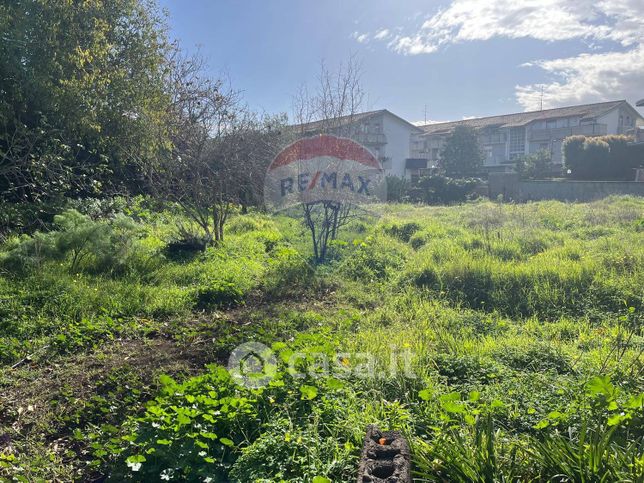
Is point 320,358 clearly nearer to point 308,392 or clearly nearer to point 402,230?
point 308,392

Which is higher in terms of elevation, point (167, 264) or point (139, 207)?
point (139, 207)

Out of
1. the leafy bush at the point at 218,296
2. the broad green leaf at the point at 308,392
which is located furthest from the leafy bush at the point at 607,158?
the broad green leaf at the point at 308,392

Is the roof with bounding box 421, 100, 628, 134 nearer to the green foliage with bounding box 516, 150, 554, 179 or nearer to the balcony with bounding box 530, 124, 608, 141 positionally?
the balcony with bounding box 530, 124, 608, 141

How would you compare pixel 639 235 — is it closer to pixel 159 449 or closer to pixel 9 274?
pixel 159 449

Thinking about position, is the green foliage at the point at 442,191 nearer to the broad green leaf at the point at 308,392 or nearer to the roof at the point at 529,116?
the roof at the point at 529,116

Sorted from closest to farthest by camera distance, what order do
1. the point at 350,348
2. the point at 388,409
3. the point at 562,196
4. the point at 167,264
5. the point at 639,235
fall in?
the point at 388,409
the point at 350,348
the point at 167,264
the point at 639,235
the point at 562,196

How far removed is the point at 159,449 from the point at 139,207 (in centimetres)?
915

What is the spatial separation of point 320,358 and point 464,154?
30.6 meters

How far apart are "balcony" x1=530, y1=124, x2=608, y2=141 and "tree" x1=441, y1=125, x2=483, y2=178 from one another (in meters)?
9.39

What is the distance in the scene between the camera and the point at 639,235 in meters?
7.96

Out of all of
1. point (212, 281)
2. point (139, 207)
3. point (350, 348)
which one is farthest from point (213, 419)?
point (139, 207)

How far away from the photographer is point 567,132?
36094mm

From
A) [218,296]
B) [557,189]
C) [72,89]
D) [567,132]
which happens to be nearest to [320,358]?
[218,296]

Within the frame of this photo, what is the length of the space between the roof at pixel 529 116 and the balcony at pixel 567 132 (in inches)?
33.7
